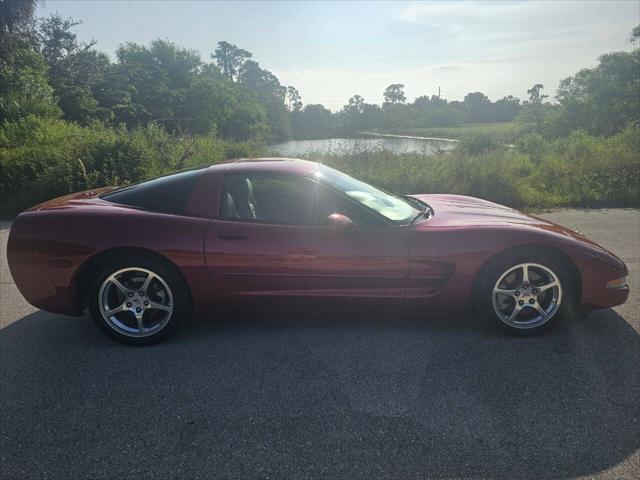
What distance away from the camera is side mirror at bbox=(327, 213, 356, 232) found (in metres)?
2.81

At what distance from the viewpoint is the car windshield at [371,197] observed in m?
3.12

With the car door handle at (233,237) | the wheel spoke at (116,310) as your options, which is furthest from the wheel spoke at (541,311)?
the wheel spoke at (116,310)

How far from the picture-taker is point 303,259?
2.89 m

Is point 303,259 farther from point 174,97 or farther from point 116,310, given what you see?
point 174,97

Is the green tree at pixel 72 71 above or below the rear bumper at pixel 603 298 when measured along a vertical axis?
above

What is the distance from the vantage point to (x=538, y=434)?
2037mm

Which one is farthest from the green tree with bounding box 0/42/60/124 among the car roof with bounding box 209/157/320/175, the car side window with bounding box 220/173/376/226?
the car side window with bounding box 220/173/376/226

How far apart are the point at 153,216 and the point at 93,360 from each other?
3.50ft

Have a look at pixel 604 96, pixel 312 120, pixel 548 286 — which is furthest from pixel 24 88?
pixel 312 120

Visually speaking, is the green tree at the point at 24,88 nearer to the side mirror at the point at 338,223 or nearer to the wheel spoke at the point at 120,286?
the wheel spoke at the point at 120,286

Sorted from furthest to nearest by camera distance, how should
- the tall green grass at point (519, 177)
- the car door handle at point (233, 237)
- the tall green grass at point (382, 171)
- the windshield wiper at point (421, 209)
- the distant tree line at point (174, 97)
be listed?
1. the distant tree line at point (174, 97)
2. the tall green grass at point (382, 171)
3. the tall green grass at point (519, 177)
4. the windshield wiper at point (421, 209)
5. the car door handle at point (233, 237)

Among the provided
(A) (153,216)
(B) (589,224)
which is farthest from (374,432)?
(B) (589,224)

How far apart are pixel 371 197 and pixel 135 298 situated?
6.35ft

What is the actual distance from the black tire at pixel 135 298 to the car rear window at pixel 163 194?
0.40 metres
